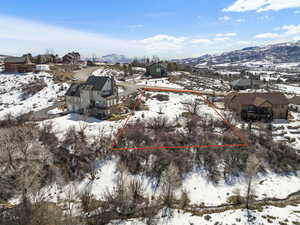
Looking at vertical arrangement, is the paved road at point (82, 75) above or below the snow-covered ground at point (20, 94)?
above

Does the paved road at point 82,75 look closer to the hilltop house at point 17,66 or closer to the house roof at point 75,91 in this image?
the hilltop house at point 17,66

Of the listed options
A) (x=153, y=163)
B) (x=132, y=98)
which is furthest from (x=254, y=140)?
(x=132, y=98)

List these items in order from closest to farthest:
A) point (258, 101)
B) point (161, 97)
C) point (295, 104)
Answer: point (258, 101), point (295, 104), point (161, 97)

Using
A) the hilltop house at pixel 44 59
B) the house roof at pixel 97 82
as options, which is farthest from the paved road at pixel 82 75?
the house roof at pixel 97 82

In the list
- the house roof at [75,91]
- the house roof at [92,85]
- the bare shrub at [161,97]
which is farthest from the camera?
the bare shrub at [161,97]

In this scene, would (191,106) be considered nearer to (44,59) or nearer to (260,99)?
(260,99)

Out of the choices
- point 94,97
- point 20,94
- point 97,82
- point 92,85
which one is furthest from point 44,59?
point 94,97
